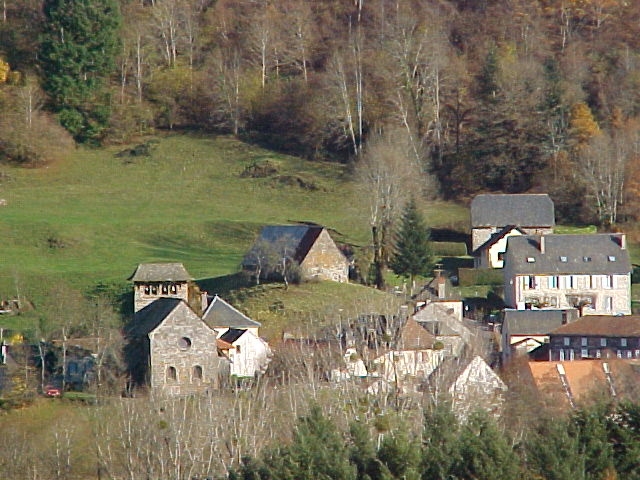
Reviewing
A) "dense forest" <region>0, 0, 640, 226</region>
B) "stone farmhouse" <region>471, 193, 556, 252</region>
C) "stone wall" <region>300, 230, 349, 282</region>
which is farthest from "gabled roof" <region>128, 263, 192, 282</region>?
"dense forest" <region>0, 0, 640, 226</region>

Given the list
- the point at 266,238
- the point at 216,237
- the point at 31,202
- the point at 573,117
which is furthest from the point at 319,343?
the point at 573,117

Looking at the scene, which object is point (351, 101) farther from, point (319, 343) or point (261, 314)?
point (319, 343)

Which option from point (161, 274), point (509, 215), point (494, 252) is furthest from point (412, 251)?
point (161, 274)

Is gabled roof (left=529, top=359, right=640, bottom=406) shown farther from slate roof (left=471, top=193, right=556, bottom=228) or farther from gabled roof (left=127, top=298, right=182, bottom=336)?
slate roof (left=471, top=193, right=556, bottom=228)

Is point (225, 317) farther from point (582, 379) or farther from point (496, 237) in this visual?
point (496, 237)

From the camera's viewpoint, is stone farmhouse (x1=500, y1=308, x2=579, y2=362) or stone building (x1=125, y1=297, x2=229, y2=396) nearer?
stone building (x1=125, y1=297, x2=229, y2=396)

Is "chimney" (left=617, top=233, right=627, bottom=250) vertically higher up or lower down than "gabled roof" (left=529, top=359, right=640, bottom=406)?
higher up

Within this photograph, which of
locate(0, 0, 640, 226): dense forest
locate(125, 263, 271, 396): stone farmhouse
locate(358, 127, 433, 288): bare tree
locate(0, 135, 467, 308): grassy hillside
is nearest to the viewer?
locate(125, 263, 271, 396): stone farmhouse
